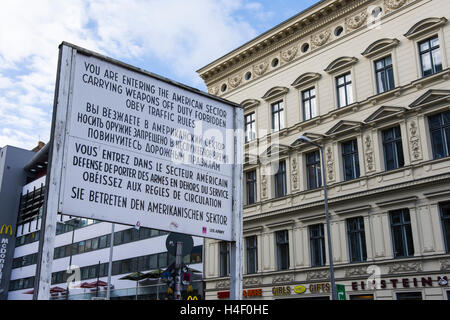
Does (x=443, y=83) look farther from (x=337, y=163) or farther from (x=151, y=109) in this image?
(x=151, y=109)

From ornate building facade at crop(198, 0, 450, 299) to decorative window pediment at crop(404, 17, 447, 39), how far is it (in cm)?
5

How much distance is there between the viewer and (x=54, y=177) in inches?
195

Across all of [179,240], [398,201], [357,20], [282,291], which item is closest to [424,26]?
[357,20]

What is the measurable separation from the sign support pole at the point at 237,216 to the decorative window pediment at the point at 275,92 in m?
25.0

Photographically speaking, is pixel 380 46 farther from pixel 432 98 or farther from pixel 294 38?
pixel 294 38

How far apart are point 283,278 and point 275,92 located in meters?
12.1

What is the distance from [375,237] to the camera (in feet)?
79.9

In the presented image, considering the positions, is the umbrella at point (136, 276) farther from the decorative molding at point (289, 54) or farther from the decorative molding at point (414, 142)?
the decorative molding at point (414, 142)

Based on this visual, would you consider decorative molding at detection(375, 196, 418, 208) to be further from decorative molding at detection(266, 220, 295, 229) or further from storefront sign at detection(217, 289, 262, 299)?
storefront sign at detection(217, 289, 262, 299)

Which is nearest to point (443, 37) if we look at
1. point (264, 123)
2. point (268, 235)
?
point (264, 123)

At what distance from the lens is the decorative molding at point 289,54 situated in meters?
31.6

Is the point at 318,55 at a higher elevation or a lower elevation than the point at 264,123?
higher

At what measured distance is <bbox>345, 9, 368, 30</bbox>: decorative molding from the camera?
90.8 ft
